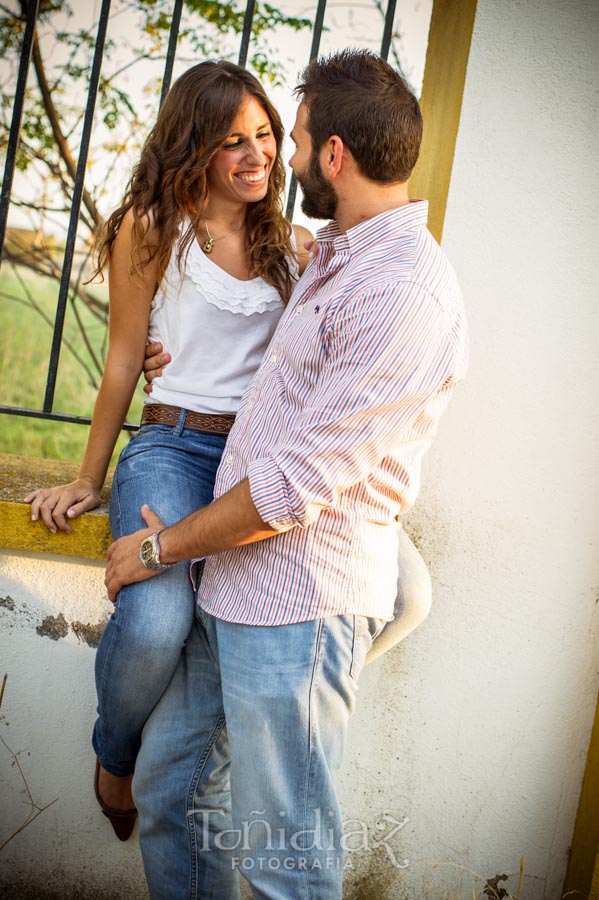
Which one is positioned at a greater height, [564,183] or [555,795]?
[564,183]

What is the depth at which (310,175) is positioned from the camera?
1.80 meters

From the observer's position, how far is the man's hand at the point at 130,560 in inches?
71.2

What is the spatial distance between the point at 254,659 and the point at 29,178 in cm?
329

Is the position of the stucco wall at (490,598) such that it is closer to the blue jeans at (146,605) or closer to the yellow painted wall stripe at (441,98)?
the yellow painted wall stripe at (441,98)

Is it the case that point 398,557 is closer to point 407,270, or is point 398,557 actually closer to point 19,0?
point 407,270

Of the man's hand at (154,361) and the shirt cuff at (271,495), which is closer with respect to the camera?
the shirt cuff at (271,495)

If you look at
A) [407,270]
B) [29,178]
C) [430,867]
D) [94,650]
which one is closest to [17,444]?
[29,178]

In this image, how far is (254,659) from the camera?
64.9 inches

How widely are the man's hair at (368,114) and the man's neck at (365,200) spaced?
2 centimetres

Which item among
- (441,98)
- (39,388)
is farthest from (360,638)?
(39,388)

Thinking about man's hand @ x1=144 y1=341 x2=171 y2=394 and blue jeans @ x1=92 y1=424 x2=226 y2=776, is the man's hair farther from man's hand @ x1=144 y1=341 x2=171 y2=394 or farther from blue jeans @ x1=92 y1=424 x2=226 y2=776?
blue jeans @ x1=92 y1=424 x2=226 y2=776

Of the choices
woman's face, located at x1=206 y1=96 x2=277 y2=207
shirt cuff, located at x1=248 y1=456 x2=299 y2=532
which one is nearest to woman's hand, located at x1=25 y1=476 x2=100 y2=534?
shirt cuff, located at x1=248 y1=456 x2=299 y2=532

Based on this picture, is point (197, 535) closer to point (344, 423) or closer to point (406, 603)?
point (344, 423)

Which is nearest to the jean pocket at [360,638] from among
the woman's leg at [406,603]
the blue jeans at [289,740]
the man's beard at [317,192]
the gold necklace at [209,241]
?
the blue jeans at [289,740]
